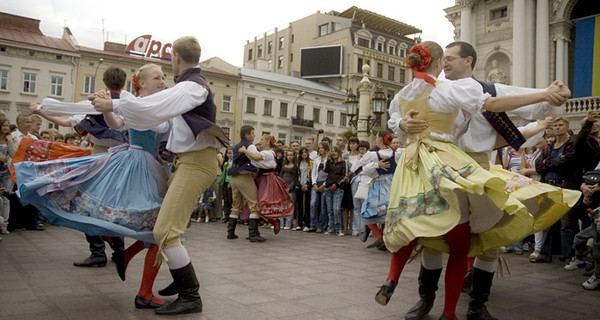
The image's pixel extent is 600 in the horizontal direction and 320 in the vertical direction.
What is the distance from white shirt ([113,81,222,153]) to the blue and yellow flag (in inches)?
903

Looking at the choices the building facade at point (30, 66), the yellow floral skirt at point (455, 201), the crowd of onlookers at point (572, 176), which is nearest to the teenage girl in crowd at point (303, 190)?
the crowd of onlookers at point (572, 176)

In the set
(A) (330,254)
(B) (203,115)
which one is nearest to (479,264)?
(B) (203,115)

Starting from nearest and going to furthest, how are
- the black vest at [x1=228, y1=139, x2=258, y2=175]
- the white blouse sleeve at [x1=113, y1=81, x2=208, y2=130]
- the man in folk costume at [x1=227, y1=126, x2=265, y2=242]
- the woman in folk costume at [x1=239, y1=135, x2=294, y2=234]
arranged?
the white blouse sleeve at [x1=113, y1=81, x2=208, y2=130] < the man in folk costume at [x1=227, y1=126, x2=265, y2=242] < the black vest at [x1=228, y1=139, x2=258, y2=175] < the woman in folk costume at [x1=239, y1=135, x2=294, y2=234]

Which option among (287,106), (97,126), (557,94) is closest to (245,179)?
(97,126)

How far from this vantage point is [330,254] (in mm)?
7422

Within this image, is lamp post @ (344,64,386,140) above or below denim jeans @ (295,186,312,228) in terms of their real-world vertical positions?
above

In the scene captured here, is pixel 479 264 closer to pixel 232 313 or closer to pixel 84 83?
pixel 232 313

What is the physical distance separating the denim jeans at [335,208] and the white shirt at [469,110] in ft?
22.4

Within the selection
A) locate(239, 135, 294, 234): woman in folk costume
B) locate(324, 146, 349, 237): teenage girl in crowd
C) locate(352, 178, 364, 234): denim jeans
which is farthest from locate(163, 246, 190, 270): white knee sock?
locate(324, 146, 349, 237): teenage girl in crowd

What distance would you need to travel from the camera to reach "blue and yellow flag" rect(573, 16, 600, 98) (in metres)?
21.4

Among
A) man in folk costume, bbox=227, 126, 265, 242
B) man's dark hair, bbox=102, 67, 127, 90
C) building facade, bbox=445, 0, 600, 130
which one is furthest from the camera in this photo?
building facade, bbox=445, 0, 600, 130

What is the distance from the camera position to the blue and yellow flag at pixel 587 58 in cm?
2139

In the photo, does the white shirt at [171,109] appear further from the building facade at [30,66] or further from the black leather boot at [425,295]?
the building facade at [30,66]

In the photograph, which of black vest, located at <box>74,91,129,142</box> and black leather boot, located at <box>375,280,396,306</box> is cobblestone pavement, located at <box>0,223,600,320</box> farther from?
black vest, located at <box>74,91,129,142</box>
